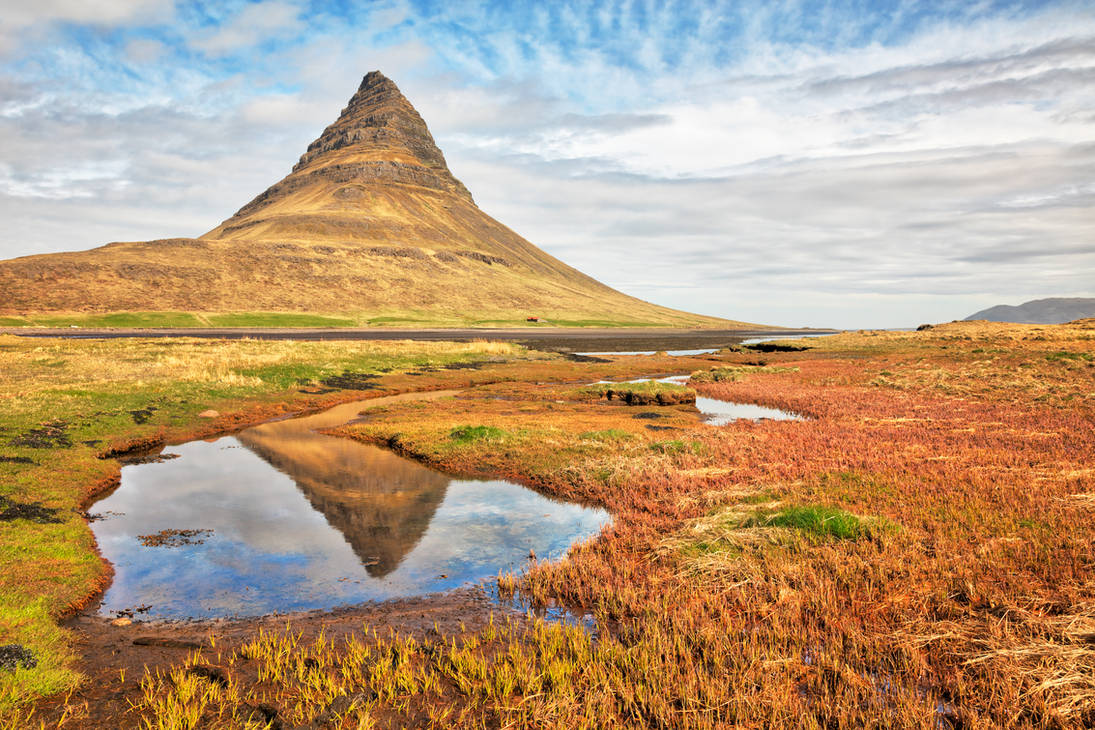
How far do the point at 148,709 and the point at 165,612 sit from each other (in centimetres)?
400

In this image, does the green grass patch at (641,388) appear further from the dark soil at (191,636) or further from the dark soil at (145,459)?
the dark soil at (191,636)

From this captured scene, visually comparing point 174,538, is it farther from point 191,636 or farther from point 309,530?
point 191,636

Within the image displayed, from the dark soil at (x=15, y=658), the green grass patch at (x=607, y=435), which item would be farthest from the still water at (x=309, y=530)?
the green grass patch at (x=607, y=435)

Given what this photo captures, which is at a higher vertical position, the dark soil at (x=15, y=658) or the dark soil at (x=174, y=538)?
the dark soil at (x=15, y=658)

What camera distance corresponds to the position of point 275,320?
14200 centimetres

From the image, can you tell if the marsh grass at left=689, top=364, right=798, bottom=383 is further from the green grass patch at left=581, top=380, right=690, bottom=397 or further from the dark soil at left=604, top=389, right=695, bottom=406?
the dark soil at left=604, top=389, right=695, bottom=406

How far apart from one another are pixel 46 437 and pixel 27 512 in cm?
949

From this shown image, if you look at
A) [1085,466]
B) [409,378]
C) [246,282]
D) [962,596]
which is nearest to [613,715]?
[962,596]

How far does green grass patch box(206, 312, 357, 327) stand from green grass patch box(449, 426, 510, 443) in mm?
128603

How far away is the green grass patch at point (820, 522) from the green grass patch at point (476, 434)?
1322 cm

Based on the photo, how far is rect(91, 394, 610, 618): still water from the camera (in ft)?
37.9

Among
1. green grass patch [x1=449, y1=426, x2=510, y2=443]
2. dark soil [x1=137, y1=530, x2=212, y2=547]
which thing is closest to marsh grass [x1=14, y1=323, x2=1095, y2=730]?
green grass patch [x1=449, y1=426, x2=510, y2=443]

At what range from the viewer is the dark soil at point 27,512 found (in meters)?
13.4

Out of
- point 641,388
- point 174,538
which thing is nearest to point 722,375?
point 641,388
